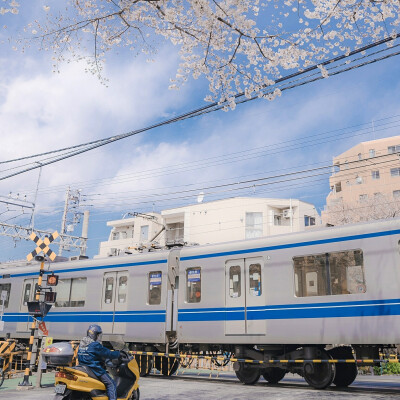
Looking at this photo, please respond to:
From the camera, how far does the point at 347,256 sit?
10086 millimetres

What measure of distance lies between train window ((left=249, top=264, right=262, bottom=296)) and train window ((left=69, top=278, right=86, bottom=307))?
6.16 meters

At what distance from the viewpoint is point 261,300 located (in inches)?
439

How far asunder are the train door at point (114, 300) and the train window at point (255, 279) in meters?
4.29

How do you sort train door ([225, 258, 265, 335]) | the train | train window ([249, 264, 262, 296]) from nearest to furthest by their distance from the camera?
the train → train door ([225, 258, 265, 335]) → train window ([249, 264, 262, 296])

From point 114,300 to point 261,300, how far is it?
5128mm

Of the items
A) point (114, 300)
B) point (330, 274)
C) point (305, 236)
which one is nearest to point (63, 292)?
point (114, 300)

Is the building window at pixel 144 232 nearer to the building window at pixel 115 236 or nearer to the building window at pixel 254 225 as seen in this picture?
the building window at pixel 115 236

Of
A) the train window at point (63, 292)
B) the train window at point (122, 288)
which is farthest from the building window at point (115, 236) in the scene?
the train window at point (122, 288)

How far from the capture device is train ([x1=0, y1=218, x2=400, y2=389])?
378 inches

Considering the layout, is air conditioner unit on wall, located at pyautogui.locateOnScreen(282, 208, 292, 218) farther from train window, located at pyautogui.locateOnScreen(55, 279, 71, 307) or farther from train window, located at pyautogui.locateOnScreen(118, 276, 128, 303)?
train window, located at pyautogui.locateOnScreen(118, 276, 128, 303)

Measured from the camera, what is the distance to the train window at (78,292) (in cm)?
1484

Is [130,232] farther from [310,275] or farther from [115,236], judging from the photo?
[310,275]

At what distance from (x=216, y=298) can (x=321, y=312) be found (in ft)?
9.65

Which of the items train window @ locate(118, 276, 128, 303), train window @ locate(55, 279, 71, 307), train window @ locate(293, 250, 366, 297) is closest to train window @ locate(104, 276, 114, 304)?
train window @ locate(118, 276, 128, 303)
